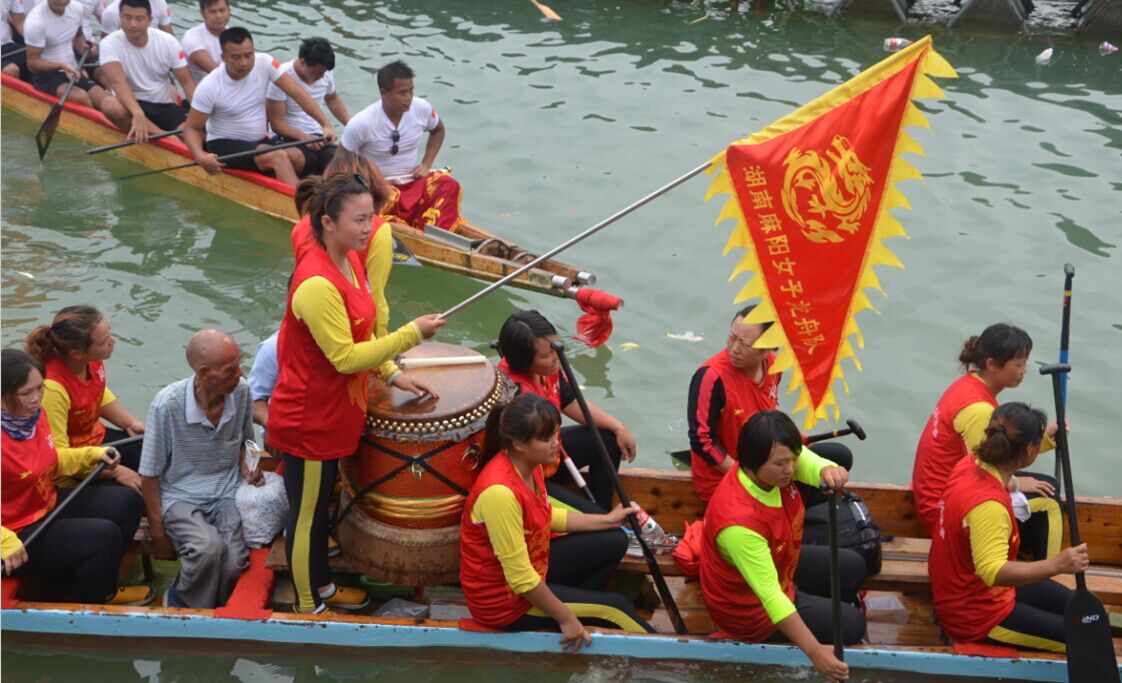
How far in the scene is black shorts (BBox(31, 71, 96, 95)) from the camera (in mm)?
11953

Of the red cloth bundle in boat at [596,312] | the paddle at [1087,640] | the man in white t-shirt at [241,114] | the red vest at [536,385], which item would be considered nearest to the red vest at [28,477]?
the red vest at [536,385]

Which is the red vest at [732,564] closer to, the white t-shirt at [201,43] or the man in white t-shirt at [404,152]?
the man in white t-shirt at [404,152]

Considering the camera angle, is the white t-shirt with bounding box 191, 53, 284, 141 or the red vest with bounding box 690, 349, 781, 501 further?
the white t-shirt with bounding box 191, 53, 284, 141

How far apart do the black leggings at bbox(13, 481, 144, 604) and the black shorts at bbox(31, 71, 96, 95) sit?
293 inches

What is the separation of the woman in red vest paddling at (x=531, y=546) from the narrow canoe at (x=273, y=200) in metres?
3.31

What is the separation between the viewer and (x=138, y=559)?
6320 mm

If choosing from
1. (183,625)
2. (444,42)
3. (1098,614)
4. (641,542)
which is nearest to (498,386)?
(641,542)

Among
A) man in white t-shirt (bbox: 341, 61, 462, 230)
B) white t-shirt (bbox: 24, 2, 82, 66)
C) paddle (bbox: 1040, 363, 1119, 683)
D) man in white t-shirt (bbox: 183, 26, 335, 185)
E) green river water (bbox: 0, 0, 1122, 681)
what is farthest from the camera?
white t-shirt (bbox: 24, 2, 82, 66)

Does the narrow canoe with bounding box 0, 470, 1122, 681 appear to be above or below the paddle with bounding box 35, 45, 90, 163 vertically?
below

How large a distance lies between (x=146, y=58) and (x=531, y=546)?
7833mm

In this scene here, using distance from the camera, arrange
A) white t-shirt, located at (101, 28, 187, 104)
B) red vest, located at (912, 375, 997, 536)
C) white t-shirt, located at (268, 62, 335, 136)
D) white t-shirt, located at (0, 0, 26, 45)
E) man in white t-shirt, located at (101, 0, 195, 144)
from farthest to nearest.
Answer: white t-shirt, located at (0, 0, 26, 45) < white t-shirt, located at (101, 28, 187, 104) < man in white t-shirt, located at (101, 0, 195, 144) < white t-shirt, located at (268, 62, 335, 136) < red vest, located at (912, 375, 997, 536)

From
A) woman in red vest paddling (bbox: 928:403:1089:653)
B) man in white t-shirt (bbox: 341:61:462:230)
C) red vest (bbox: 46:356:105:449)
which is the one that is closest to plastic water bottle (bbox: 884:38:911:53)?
man in white t-shirt (bbox: 341:61:462:230)

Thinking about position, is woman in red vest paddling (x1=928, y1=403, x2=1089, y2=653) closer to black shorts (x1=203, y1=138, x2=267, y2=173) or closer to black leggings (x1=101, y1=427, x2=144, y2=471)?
black leggings (x1=101, y1=427, x2=144, y2=471)

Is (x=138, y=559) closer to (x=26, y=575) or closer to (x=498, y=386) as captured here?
(x=26, y=575)
